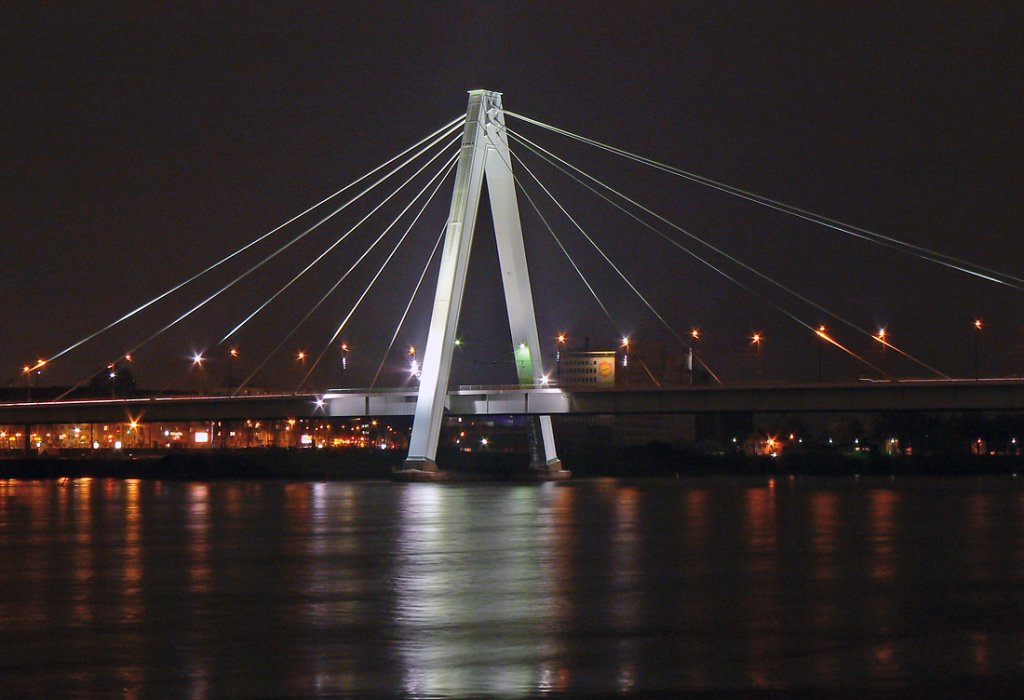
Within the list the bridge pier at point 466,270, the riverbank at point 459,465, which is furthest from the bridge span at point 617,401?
the riverbank at point 459,465

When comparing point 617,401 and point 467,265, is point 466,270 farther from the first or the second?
point 617,401

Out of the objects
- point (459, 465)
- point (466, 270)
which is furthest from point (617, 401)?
point (459, 465)

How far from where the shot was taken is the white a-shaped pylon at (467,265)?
50375mm

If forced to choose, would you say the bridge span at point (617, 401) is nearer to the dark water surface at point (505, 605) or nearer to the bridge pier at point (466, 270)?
the bridge pier at point (466, 270)

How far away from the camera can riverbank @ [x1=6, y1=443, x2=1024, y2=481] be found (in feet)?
245

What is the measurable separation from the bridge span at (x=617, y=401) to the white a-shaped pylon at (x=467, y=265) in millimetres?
2331

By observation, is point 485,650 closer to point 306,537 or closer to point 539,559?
point 539,559

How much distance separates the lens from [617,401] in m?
61.4

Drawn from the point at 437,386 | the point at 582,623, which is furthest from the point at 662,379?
the point at 582,623

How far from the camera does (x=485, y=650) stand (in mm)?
12828

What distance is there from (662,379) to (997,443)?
32222 millimetres

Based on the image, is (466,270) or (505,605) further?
(466,270)

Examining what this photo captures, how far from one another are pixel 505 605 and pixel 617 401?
149ft

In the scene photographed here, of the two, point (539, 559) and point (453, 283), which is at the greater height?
point (453, 283)
